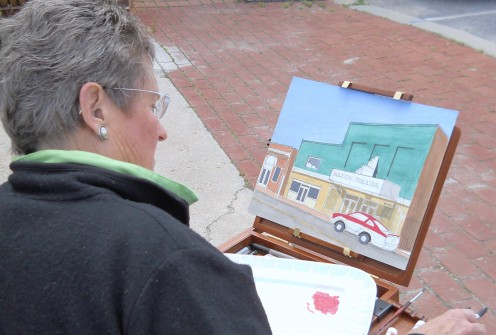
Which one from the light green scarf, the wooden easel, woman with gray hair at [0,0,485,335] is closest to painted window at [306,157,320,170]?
the wooden easel

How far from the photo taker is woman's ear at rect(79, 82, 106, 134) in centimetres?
98

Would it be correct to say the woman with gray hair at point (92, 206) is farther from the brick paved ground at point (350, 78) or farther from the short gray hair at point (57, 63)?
the brick paved ground at point (350, 78)

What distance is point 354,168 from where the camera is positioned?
5.32 feet

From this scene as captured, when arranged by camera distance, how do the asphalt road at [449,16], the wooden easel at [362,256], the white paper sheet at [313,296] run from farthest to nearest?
the asphalt road at [449,16] → the wooden easel at [362,256] → the white paper sheet at [313,296]

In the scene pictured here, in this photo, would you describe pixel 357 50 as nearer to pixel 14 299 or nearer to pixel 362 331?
pixel 362 331

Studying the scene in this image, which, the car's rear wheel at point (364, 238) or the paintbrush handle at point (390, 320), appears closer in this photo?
the paintbrush handle at point (390, 320)

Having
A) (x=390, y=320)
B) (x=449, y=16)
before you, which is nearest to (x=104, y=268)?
(x=390, y=320)

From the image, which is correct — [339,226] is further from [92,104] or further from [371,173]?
[92,104]

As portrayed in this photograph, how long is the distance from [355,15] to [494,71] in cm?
219

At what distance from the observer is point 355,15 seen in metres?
6.72

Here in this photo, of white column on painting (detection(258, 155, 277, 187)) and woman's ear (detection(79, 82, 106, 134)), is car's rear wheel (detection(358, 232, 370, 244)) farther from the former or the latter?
woman's ear (detection(79, 82, 106, 134))

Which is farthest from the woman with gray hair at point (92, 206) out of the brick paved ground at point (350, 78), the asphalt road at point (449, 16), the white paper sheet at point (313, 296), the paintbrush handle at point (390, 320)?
the asphalt road at point (449, 16)

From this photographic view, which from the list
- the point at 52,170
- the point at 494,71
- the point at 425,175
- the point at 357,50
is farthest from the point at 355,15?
the point at 52,170

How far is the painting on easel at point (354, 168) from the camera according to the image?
1514 millimetres
